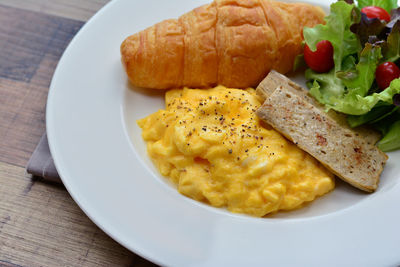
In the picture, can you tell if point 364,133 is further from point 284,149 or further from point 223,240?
point 223,240

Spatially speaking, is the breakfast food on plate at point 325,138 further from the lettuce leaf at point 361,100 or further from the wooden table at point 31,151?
the wooden table at point 31,151

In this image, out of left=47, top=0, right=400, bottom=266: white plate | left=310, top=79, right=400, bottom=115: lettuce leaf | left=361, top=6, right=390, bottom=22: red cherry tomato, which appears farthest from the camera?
left=361, top=6, right=390, bottom=22: red cherry tomato

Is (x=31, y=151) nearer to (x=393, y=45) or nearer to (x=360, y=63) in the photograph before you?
(x=360, y=63)

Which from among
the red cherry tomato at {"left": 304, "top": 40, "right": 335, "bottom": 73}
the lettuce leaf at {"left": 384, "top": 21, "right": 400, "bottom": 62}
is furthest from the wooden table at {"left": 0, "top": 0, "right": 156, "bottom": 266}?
the lettuce leaf at {"left": 384, "top": 21, "right": 400, "bottom": 62}

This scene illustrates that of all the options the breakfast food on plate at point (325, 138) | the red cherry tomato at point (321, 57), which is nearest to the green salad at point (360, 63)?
the red cherry tomato at point (321, 57)

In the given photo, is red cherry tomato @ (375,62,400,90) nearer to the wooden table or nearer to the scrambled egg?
the scrambled egg

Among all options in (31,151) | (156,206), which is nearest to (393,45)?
(156,206)
